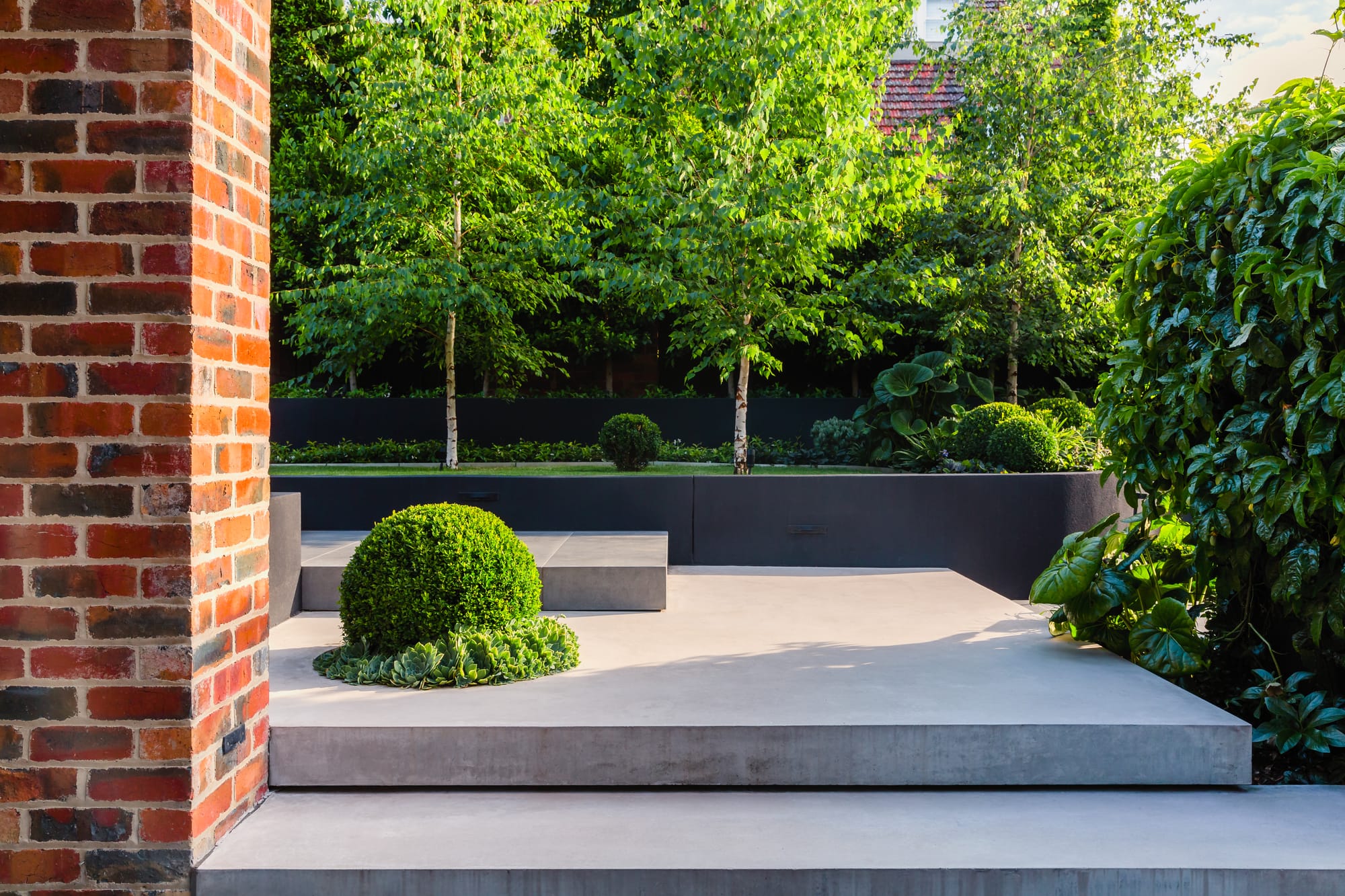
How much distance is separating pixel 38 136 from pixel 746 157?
6.55 metres

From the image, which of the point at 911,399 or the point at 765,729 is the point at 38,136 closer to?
the point at 765,729

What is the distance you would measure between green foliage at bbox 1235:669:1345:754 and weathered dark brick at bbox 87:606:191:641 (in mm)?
3601

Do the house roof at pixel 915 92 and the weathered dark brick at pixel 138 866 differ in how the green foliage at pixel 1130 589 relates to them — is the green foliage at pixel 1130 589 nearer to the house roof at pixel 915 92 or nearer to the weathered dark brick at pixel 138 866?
the weathered dark brick at pixel 138 866

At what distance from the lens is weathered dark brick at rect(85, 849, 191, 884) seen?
7.77ft

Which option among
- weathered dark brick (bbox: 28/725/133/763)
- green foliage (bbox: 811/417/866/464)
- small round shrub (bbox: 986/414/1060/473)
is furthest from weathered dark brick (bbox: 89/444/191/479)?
green foliage (bbox: 811/417/866/464)

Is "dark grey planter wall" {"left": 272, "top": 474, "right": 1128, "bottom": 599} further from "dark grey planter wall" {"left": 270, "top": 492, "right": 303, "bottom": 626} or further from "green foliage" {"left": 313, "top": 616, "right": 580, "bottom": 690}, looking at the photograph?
"green foliage" {"left": 313, "top": 616, "right": 580, "bottom": 690}

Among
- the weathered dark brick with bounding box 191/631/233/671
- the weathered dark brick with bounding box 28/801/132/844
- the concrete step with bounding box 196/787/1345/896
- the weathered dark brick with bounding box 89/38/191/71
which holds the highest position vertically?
the weathered dark brick with bounding box 89/38/191/71

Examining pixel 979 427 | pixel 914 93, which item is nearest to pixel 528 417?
pixel 979 427

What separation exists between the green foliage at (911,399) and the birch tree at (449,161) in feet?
13.3

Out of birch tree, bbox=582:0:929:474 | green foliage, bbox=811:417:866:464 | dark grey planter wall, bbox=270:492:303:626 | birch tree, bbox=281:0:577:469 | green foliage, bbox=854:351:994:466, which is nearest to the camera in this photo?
dark grey planter wall, bbox=270:492:303:626

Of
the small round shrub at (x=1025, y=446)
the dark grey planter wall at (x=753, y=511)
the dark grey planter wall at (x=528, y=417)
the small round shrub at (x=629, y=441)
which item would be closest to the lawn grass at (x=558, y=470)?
the small round shrub at (x=629, y=441)

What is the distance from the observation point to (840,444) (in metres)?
11.4

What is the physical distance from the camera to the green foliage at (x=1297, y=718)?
3363 millimetres

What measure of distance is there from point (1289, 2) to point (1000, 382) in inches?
221
